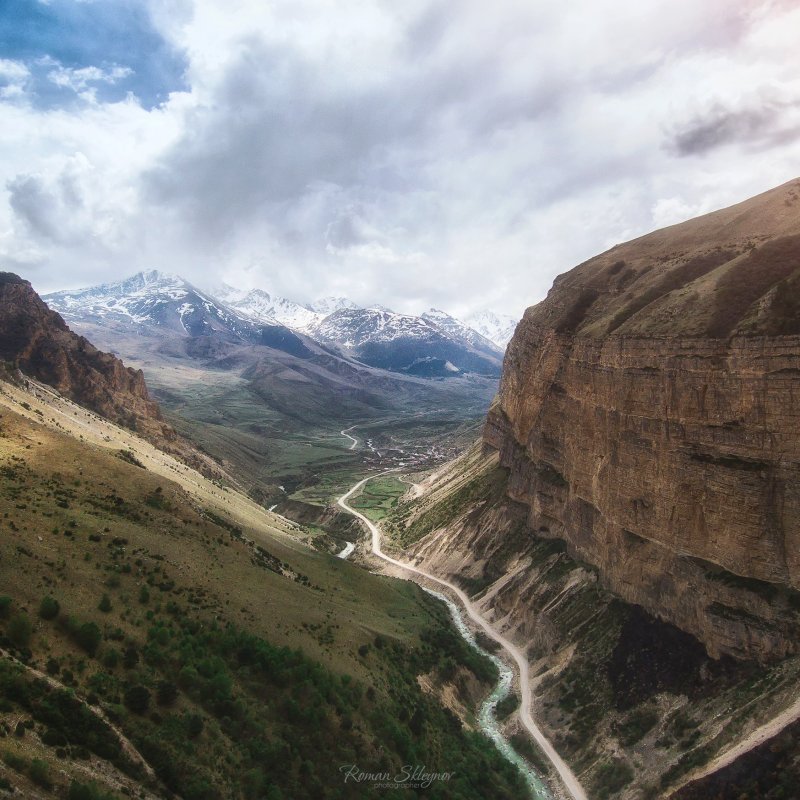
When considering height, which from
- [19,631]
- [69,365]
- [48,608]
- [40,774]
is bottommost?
[40,774]

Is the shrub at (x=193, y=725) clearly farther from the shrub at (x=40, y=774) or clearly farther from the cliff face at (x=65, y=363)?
the cliff face at (x=65, y=363)

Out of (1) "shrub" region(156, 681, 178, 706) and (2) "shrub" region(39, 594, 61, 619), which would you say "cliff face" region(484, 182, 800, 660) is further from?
(2) "shrub" region(39, 594, 61, 619)

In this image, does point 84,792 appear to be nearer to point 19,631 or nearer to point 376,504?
point 19,631

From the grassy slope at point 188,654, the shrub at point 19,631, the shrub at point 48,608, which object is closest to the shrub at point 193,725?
the grassy slope at point 188,654

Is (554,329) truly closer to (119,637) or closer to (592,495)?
(592,495)

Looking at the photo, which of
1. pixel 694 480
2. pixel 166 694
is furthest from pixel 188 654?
pixel 694 480

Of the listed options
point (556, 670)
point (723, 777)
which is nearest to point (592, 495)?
point (556, 670)

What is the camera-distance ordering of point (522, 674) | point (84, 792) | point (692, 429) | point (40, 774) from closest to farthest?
point (40, 774)
point (84, 792)
point (692, 429)
point (522, 674)
